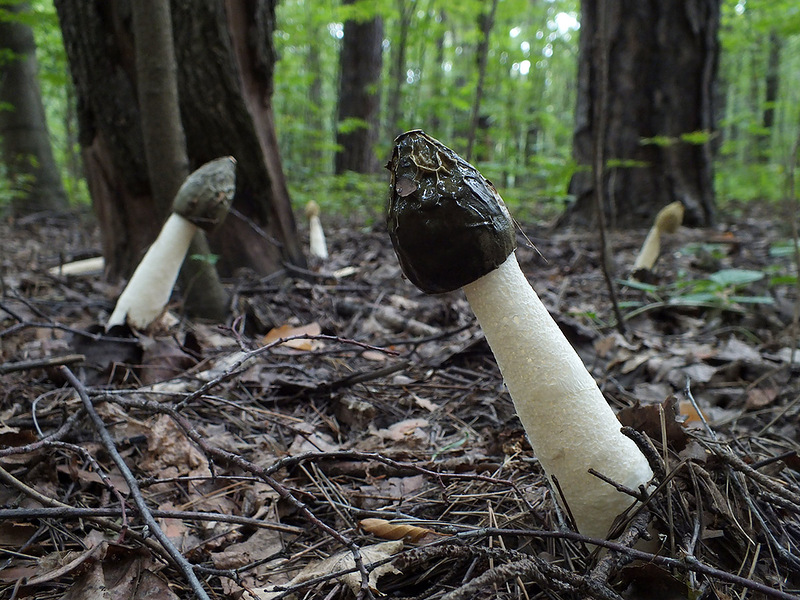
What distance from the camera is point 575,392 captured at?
1812mm

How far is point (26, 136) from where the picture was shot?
10828 millimetres

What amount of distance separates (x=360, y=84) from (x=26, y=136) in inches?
272

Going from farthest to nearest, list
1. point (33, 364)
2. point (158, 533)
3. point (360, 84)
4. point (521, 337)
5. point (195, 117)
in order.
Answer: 1. point (360, 84)
2. point (195, 117)
3. point (33, 364)
4. point (521, 337)
5. point (158, 533)

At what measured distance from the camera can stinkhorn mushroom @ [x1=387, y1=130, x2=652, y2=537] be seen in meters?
1.65

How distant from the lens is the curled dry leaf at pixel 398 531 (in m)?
1.89

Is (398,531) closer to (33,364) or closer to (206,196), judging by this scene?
(33,364)

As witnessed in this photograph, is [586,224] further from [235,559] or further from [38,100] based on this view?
[38,100]

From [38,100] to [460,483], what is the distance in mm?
12564

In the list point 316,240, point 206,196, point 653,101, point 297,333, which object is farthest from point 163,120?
point 653,101

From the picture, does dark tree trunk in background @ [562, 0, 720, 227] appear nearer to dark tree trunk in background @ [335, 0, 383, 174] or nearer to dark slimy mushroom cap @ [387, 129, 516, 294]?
dark tree trunk in background @ [335, 0, 383, 174]

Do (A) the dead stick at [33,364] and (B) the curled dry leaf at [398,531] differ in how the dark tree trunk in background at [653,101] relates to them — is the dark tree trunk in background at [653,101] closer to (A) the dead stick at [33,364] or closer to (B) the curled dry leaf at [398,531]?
(B) the curled dry leaf at [398,531]

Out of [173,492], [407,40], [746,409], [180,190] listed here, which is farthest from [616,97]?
[173,492]

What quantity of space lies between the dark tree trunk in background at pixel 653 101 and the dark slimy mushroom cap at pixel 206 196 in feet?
17.1

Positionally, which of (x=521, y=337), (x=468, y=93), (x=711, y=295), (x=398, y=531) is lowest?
(x=398, y=531)
